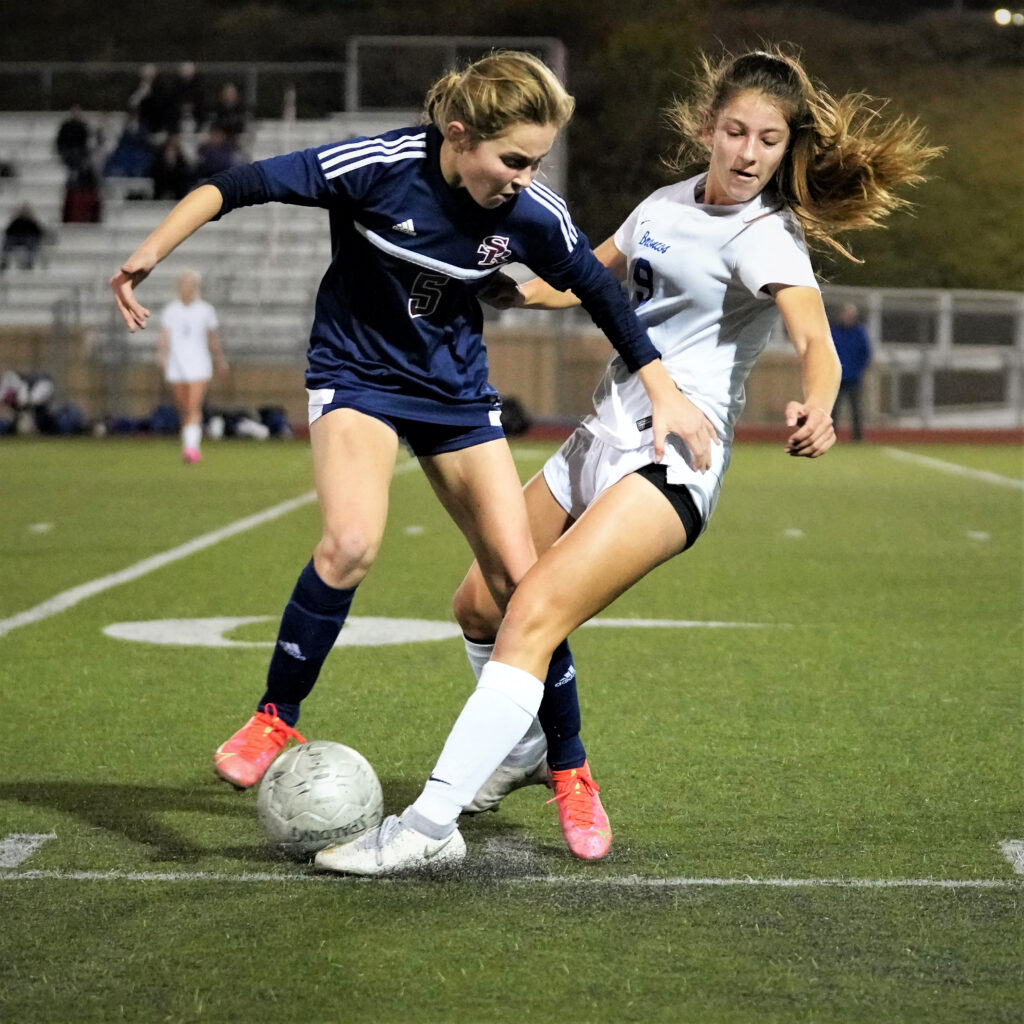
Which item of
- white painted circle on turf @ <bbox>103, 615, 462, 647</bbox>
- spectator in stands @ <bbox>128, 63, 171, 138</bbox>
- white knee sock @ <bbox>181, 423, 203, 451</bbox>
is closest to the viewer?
white painted circle on turf @ <bbox>103, 615, 462, 647</bbox>

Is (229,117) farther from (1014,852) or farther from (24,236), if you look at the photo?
(1014,852)

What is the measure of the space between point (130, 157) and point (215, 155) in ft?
7.41

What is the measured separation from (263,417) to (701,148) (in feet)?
66.4

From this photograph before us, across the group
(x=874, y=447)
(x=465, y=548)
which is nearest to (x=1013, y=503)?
(x=465, y=548)

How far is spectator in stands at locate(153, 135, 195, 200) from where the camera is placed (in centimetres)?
2936

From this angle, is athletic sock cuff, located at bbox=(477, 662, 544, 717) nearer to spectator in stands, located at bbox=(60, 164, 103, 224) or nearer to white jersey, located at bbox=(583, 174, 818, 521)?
white jersey, located at bbox=(583, 174, 818, 521)

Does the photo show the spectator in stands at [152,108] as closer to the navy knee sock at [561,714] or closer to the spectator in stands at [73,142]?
the spectator in stands at [73,142]

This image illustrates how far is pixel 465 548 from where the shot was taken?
11047 millimetres

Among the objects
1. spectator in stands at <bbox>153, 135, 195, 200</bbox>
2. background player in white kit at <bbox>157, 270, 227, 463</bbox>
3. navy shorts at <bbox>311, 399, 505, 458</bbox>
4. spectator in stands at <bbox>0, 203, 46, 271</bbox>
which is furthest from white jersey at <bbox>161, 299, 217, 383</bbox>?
navy shorts at <bbox>311, 399, 505, 458</bbox>

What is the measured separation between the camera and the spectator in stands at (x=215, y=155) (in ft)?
95.8

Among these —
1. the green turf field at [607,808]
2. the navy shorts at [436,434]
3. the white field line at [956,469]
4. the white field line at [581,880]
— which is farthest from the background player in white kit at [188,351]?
the white field line at [581,880]

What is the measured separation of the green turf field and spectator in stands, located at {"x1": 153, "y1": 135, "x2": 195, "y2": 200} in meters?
20.4

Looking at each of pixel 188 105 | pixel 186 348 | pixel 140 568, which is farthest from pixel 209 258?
pixel 140 568

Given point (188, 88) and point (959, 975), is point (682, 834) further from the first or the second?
point (188, 88)
